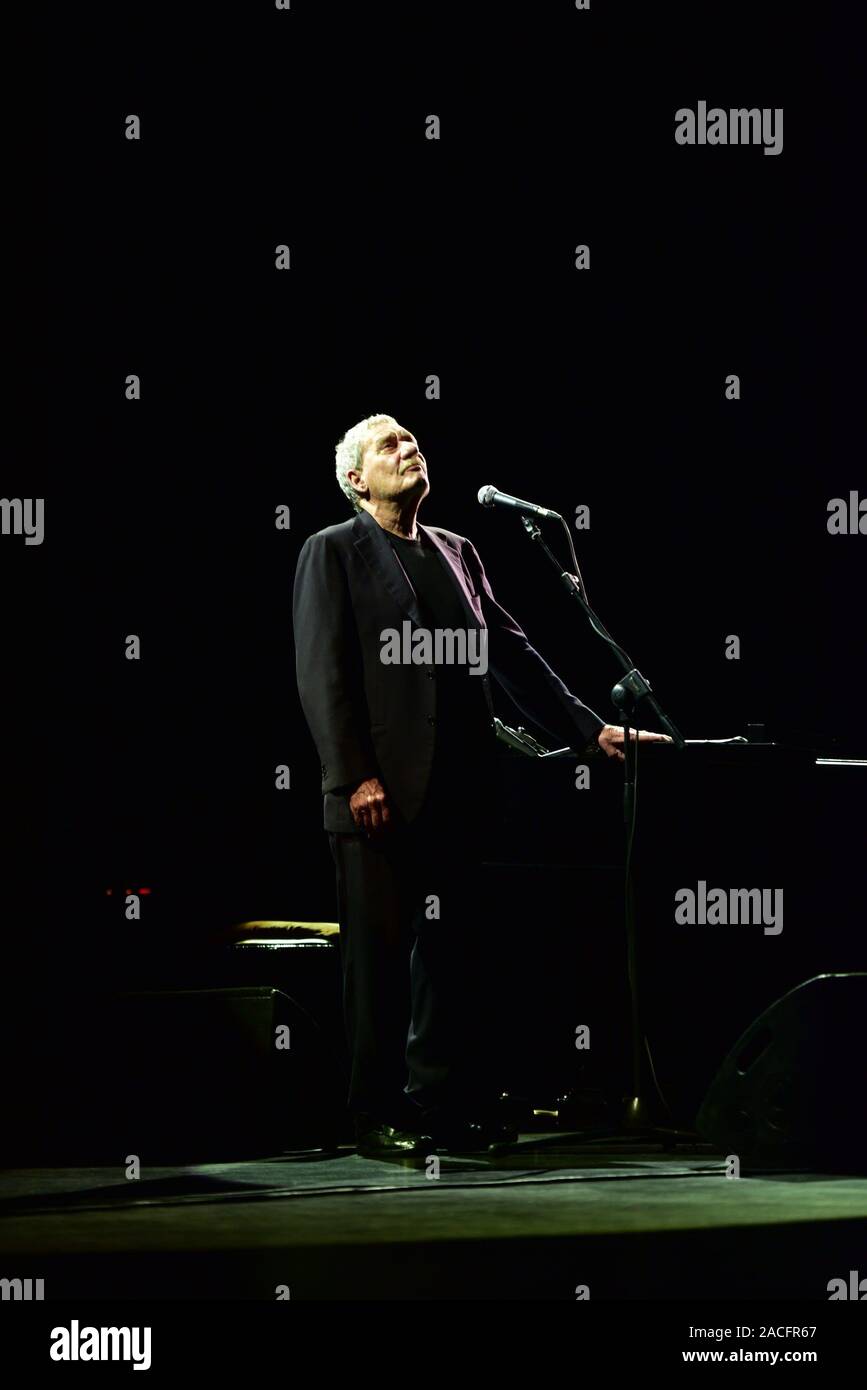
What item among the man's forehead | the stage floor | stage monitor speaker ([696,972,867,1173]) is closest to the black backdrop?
the man's forehead

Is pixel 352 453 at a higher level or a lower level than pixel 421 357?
lower

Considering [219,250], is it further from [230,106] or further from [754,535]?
[754,535]

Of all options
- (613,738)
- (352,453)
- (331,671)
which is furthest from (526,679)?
(352,453)

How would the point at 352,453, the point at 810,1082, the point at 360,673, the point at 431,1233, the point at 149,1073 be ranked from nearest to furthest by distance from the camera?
the point at 431,1233 → the point at 810,1082 → the point at 149,1073 → the point at 360,673 → the point at 352,453

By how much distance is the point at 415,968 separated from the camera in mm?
3586

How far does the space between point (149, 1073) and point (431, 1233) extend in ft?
3.62

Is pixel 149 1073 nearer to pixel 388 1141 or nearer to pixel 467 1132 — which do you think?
pixel 388 1141

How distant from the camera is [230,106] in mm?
4867

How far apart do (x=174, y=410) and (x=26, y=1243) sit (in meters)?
3.12

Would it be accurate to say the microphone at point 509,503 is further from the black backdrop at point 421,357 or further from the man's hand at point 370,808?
the black backdrop at point 421,357

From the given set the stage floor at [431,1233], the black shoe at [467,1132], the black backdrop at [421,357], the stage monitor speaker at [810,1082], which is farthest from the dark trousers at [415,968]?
the black backdrop at [421,357]

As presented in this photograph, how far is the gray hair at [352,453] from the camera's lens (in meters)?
3.82

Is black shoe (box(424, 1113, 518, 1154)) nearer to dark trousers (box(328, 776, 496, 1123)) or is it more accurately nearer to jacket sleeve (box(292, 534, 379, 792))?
dark trousers (box(328, 776, 496, 1123))
